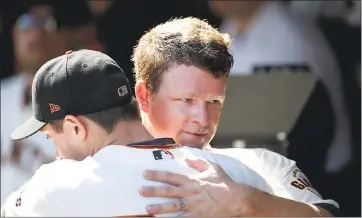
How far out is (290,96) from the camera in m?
3.47

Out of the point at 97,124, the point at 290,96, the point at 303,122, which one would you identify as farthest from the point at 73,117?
the point at 303,122

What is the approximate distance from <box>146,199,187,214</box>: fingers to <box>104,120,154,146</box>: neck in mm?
197

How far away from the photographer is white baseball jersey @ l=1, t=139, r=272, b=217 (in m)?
1.81

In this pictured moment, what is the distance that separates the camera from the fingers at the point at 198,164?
6.34 feet

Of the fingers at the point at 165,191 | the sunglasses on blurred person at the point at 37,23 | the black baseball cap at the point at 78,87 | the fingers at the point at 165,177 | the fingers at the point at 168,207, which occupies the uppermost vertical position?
the black baseball cap at the point at 78,87

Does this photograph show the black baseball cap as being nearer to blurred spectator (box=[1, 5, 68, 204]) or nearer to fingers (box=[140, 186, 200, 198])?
fingers (box=[140, 186, 200, 198])

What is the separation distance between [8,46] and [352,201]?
A: 233 centimetres

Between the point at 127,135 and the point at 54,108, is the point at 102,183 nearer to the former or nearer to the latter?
the point at 127,135

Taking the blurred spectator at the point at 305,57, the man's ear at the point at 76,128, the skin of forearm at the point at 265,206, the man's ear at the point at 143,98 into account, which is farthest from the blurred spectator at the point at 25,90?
the skin of forearm at the point at 265,206

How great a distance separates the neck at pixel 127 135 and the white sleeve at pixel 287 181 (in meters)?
0.45

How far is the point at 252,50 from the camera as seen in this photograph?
4484mm

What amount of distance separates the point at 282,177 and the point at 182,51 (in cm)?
48

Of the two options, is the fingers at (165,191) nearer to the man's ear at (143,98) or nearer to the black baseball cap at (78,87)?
the black baseball cap at (78,87)

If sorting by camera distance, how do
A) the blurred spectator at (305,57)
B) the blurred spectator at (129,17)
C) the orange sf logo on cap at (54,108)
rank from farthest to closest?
the blurred spectator at (129,17) < the blurred spectator at (305,57) < the orange sf logo on cap at (54,108)
